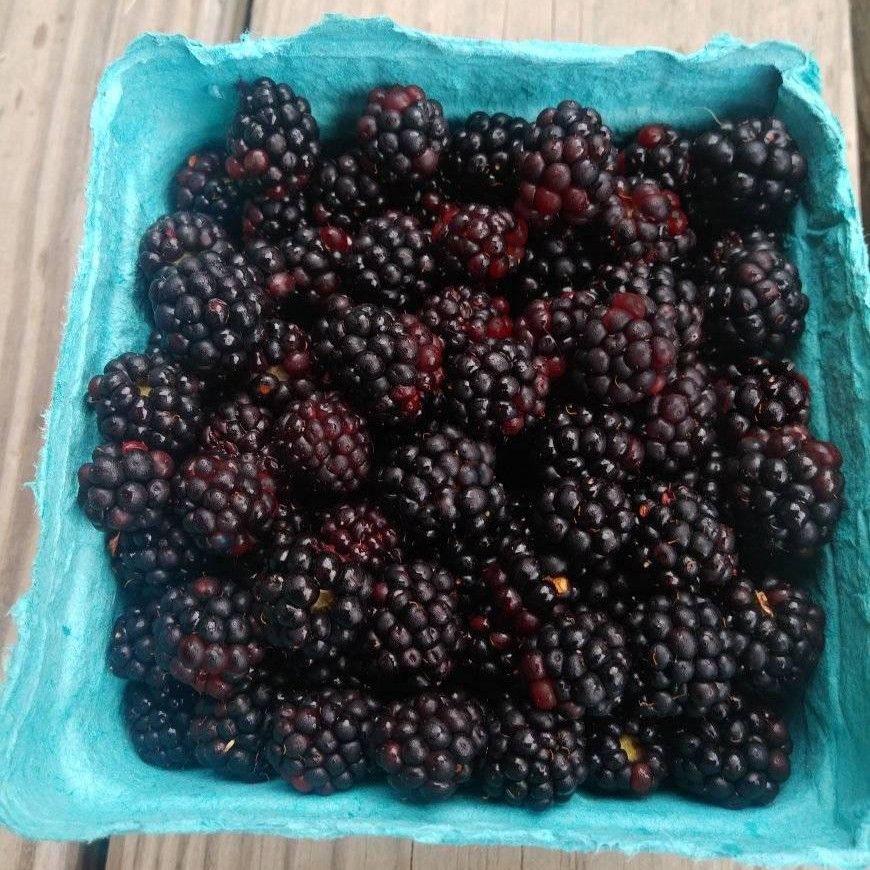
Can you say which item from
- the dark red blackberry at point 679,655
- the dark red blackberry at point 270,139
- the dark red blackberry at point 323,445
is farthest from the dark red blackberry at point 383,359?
the dark red blackberry at point 679,655

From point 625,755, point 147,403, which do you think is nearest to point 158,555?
point 147,403

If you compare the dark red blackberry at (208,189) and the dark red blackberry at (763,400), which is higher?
the dark red blackberry at (208,189)

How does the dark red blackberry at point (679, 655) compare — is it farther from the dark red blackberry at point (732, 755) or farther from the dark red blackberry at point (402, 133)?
the dark red blackberry at point (402, 133)

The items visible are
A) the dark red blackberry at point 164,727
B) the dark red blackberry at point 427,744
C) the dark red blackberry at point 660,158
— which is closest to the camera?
the dark red blackberry at point 427,744

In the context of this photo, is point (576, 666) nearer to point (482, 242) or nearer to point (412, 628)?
point (412, 628)

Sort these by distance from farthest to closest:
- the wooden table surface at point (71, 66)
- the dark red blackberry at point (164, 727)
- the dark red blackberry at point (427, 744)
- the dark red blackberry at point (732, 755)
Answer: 1. the wooden table surface at point (71, 66)
2. the dark red blackberry at point (164, 727)
3. the dark red blackberry at point (732, 755)
4. the dark red blackberry at point (427, 744)

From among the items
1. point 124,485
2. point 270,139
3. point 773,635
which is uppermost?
point 270,139
